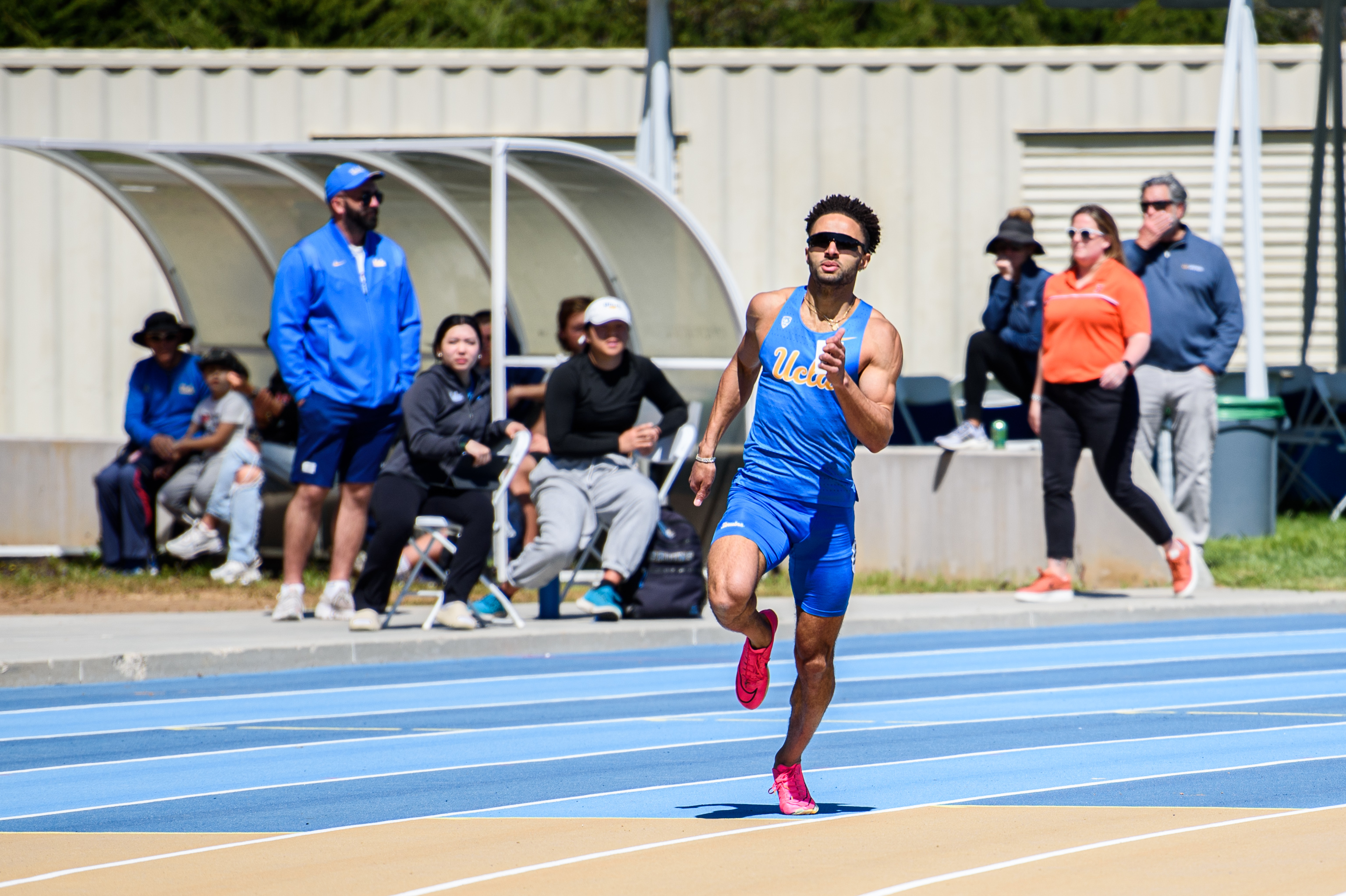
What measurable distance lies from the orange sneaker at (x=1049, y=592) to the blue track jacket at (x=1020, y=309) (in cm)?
181

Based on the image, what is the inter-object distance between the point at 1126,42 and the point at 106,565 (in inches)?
769

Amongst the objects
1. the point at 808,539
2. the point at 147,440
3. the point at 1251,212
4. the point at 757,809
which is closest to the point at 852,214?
the point at 808,539

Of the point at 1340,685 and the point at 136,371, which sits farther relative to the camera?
the point at 136,371

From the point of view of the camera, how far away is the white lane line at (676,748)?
5762 mm

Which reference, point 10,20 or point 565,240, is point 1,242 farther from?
Answer: point 10,20

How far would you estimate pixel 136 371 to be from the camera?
13.2 metres

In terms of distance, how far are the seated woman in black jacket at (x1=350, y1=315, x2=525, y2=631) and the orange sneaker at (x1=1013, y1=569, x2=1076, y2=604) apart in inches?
133

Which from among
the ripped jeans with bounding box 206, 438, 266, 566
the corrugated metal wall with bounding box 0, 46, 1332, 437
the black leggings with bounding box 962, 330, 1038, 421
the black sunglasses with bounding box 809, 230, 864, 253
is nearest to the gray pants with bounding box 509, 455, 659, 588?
the ripped jeans with bounding box 206, 438, 266, 566

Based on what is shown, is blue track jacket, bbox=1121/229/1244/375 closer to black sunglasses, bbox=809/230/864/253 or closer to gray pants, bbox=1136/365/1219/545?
gray pants, bbox=1136/365/1219/545

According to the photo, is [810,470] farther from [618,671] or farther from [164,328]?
[164,328]

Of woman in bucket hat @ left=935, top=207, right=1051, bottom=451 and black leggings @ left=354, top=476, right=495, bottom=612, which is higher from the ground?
woman in bucket hat @ left=935, top=207, right=1051, bottom=451

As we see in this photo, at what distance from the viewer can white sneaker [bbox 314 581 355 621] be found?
10.2 metres

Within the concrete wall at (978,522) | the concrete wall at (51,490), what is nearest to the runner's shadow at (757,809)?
the concrete wall at (978,522)

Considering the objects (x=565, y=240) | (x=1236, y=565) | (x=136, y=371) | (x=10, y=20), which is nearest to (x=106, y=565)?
(x=136, y=371)
